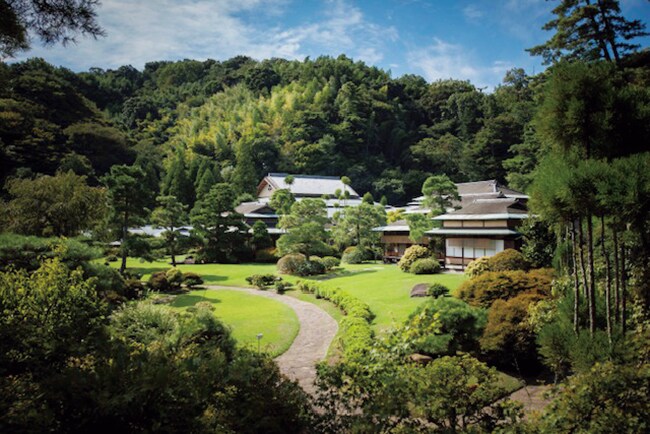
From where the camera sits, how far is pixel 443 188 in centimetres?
2766

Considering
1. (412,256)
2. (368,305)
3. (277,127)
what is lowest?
(368,305)

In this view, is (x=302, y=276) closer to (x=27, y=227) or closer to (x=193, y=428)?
(x=27, y=227)

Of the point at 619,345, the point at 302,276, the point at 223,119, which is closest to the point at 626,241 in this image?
the point at 619,345

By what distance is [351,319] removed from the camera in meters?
13.1

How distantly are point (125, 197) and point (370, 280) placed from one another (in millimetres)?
15189

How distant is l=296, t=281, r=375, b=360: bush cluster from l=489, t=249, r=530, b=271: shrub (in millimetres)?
6180

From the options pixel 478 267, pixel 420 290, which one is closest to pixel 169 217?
pixel 420 290

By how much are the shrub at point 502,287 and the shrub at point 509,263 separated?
3.87 metres

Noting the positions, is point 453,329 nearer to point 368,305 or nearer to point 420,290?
point 368,305

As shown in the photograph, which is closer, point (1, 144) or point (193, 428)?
point (193, 428)

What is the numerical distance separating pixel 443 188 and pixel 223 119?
58.9 meters

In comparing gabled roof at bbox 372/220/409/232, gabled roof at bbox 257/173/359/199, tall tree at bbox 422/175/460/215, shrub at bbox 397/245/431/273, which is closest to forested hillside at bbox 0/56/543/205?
gabled roof at bbox 257/173/359/199

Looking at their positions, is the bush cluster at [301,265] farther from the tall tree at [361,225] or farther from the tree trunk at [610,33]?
the tree trunk at [610,33]

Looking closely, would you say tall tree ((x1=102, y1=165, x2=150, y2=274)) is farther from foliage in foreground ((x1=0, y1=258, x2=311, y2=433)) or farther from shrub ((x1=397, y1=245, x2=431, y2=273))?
foliage in foreground ((x1=0, y1=258, x2=311, y2=433))
